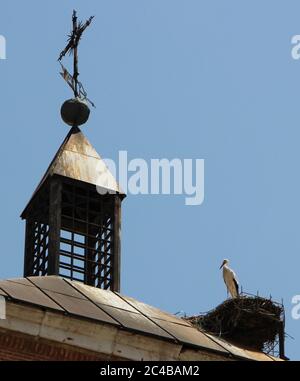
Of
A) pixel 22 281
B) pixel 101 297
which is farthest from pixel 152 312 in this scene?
pixel 22 281

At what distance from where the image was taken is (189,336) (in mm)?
42094

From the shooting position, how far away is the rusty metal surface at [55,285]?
41438 millimetres

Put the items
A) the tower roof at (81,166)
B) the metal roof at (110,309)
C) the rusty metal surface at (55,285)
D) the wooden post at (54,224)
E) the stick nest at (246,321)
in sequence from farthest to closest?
the stick nest at (246,321), the tower roof at (81,166), the wooden post at (54,224), the rusty metal surface at (55,285), the metal roof at (110,309)

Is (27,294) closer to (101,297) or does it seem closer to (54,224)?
(101,297)

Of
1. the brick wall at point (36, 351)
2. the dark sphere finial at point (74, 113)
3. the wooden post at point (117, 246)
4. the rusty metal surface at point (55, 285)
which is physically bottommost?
the brick wall at point (36, 351)

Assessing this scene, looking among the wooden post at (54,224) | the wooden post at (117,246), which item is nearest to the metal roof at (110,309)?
the wooden post at (117,246)

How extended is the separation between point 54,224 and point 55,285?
328 cm

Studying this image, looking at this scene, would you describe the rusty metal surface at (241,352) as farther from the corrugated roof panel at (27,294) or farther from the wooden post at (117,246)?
the corrugated roof panel at (27,294)

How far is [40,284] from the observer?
41469 millimetres

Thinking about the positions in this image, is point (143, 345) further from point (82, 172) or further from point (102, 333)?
point (82, 172)

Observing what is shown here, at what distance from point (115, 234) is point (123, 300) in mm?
3074

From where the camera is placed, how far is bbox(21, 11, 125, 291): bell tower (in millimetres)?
45344

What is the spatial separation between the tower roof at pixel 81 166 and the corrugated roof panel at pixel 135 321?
484 cm
